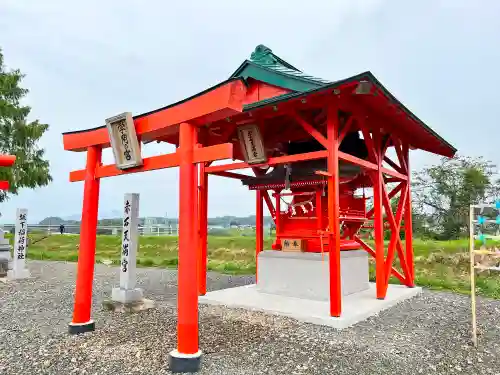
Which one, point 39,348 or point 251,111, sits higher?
point 251,111

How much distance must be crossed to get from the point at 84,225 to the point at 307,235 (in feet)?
15.1

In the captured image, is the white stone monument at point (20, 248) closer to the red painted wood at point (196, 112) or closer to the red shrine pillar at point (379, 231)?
the red painted wood at point (196, 112)

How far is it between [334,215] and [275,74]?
262 centimetres

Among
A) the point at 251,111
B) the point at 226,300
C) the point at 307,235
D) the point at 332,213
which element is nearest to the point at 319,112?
the point at 251,111

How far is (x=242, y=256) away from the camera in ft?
56.9

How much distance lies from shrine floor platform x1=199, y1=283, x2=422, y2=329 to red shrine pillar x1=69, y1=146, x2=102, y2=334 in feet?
8.59

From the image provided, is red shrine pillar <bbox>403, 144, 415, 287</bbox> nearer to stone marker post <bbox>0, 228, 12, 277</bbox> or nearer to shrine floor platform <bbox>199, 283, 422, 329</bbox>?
shrine floor platform <bbox>199, 283, 422, 329</bbox>

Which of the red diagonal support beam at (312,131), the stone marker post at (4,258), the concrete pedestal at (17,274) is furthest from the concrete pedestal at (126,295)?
the stone marker post at (4,258)

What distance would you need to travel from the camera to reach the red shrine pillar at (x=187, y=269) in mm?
4057

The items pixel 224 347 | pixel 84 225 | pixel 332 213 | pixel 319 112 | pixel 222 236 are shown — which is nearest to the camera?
pixel 224 347

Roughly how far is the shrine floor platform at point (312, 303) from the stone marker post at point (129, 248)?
1.43 meters

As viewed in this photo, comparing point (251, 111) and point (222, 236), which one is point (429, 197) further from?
point (251, 111)

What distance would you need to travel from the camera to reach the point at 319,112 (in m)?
7.25

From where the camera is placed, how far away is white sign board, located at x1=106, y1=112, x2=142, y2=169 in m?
4.92
